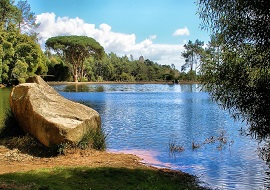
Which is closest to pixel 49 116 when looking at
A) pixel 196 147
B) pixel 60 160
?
pixel 60 160

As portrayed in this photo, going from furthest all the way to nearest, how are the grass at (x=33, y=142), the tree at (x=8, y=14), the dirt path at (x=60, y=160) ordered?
the tree at (x=8, y=14), the grass at (x=33, y=142), the dirt path at (x=60, y=160)

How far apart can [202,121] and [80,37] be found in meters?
75.7

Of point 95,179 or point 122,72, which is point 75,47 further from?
point 95,179

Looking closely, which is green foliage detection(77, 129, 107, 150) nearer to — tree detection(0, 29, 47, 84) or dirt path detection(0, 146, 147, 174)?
dirt path detection(0, 146, 147, 174)

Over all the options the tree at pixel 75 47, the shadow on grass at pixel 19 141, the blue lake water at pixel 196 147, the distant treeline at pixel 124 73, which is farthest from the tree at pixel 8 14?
the shadow on grass at pixel 19 141

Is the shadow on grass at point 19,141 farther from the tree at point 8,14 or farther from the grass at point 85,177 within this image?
the tree at point 8,14

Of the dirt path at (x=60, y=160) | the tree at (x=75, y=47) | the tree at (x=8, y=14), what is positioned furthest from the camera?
the tree at (x=75, y=47)

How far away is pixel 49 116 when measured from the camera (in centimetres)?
1093

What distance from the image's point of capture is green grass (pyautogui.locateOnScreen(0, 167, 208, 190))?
23.0ft

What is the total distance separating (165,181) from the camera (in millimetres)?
9031

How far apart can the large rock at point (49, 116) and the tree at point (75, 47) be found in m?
80.8

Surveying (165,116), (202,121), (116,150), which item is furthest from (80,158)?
(165,116)

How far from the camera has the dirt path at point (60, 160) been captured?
934 centimetres

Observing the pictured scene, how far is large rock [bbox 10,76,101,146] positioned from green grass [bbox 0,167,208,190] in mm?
1869
